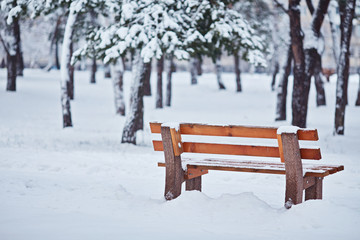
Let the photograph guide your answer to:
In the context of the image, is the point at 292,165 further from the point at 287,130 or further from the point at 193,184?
the point at 193,184

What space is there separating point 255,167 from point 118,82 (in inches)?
700

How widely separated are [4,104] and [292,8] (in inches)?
548

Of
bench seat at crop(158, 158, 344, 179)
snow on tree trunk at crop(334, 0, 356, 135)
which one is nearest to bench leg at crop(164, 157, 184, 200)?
bench seat at crop(158, 158, 344, 179)

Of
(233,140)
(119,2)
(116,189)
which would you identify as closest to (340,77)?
(233,140)

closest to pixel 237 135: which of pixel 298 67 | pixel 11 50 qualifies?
pixel 298 67

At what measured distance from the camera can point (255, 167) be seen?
645cm

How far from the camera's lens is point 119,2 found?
1424 cm

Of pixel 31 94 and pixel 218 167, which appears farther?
pixel 31 94

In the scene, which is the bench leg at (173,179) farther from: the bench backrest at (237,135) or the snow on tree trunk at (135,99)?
the snow on tree trunk at (135,99)

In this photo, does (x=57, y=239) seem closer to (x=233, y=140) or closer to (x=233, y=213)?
(x=233, y=213)

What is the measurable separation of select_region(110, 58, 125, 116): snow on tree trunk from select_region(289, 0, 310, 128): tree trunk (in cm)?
761

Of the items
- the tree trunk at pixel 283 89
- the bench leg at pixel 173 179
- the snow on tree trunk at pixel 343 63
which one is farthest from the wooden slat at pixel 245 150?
the tree trunk at pixel 283 89

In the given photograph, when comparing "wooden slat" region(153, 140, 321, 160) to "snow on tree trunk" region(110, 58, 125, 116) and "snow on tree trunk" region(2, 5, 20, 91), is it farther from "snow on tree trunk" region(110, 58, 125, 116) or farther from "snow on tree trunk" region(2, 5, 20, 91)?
"snow on tree trunk" region(2, 5, 20, 91)

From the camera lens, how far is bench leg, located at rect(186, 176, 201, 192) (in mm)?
7149
